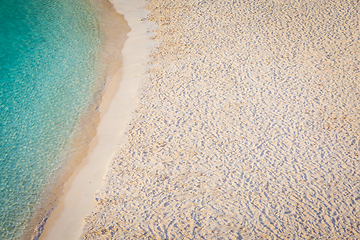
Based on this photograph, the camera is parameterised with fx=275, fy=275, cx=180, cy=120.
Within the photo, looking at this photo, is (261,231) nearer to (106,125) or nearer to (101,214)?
(101,214)

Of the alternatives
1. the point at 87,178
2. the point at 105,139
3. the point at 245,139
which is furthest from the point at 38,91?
the point at 245,139

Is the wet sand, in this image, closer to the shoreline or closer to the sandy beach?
the shoreline

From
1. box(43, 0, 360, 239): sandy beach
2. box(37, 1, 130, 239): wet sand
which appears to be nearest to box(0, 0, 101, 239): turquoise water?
box(37, 1, 130, 239): wet sand

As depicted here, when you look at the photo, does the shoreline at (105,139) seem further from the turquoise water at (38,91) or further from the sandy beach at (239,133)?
the turquoise water at (38,91)

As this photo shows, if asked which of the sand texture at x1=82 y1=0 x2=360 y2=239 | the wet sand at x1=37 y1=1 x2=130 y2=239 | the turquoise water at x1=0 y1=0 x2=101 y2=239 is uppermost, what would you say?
the turquoise water at x1=0 y1=0 x2=101 y2=239

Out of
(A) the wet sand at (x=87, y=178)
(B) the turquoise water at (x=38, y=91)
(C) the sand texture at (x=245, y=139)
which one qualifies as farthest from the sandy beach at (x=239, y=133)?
(B) the turquoise water at (x=38, y=91)

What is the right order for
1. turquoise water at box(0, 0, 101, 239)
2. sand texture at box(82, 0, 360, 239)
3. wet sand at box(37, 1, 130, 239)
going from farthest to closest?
turquoise water at box(0, 0, 101, 239) < wet sand at box(37, 1, 130, 239) < sand texture at box(82, 0, 360, 239)

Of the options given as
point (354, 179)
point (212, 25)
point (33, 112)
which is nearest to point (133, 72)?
point (33, 112)
